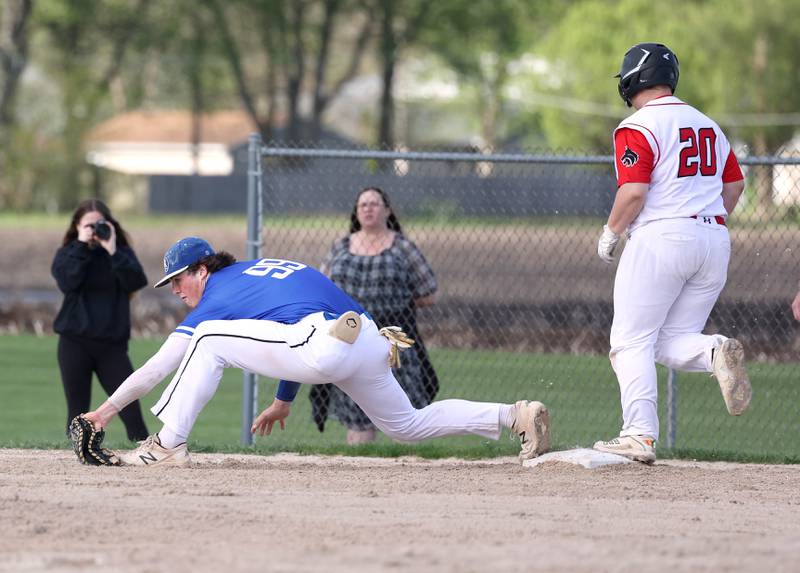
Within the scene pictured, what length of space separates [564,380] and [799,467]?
11.5 ft

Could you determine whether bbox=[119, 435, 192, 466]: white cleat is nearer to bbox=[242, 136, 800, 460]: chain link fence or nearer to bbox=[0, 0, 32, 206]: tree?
bbox=[242, 136, 800, 460]: chain link fence

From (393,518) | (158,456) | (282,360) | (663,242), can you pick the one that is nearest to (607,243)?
(663,242)

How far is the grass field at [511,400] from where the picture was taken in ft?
28.9

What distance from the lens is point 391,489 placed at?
22.1 feet

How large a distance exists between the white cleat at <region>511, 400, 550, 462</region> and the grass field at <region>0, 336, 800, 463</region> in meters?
0.86

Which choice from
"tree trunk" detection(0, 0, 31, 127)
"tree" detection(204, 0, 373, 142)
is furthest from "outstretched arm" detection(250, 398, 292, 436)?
"tree trunk" detection(0, 0, 31, 127)

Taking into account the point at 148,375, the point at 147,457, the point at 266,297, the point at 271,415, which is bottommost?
the point at 147,457

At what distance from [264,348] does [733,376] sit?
2.34 metres

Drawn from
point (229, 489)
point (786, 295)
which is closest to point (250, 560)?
point (229, 489)

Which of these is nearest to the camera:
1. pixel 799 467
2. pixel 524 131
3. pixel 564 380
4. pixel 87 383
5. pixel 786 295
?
pixel 799 467

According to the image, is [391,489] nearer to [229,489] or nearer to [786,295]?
[229,489]

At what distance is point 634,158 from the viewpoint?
6.96m

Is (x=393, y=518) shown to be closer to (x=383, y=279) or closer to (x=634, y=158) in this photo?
(x=634, y=158)

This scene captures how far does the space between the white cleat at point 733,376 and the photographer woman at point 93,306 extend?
→ 3873 millimetres
